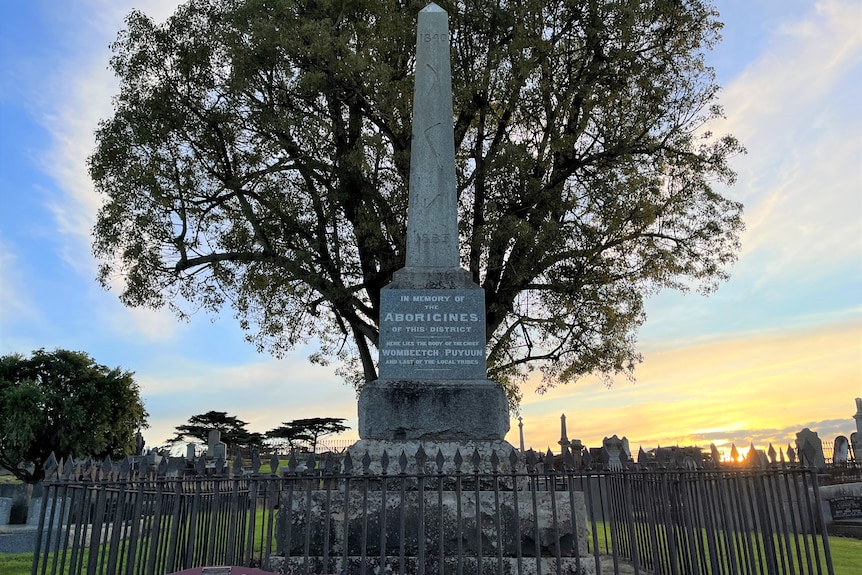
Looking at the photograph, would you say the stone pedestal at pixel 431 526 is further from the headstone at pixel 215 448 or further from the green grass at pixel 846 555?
the headstone at pixel 215 448

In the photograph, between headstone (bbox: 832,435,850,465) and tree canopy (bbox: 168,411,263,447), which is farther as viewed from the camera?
tree canopy (bbox: 168,411,263,447)

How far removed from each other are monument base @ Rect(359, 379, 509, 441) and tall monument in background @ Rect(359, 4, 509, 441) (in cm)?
1

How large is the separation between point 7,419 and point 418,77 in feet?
99.0

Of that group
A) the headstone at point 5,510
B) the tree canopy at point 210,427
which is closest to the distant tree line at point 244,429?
the tree canopy at point 210,427

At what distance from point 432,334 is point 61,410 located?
3147 centimetres

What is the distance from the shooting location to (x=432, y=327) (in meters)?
7.52

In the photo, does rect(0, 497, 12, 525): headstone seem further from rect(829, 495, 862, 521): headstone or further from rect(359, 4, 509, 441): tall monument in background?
rect(829, 495, 862, 521): headstone

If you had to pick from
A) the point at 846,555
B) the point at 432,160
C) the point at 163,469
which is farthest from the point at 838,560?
the point at 163,469

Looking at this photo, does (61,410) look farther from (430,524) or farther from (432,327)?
(430,524)

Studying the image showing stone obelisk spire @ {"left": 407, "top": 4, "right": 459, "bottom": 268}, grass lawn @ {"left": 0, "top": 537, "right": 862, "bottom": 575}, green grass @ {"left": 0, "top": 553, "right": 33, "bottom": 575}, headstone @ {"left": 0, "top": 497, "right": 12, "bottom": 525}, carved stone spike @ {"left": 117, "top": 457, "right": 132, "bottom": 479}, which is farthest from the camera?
headstone @ {"left": 0, "top": 497, "right": 12, "bottom": 525}

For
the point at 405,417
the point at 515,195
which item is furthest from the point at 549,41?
the point at 405,417

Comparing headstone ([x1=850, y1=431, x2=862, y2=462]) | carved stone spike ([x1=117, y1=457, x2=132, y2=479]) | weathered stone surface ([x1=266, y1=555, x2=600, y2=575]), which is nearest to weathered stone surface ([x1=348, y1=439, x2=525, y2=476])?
weathered stone surface ([x1=266, y1=555, x2=600, y2=575])

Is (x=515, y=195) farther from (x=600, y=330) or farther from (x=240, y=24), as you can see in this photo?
(x=240, y=24)

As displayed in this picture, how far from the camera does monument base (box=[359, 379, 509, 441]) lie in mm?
7004
